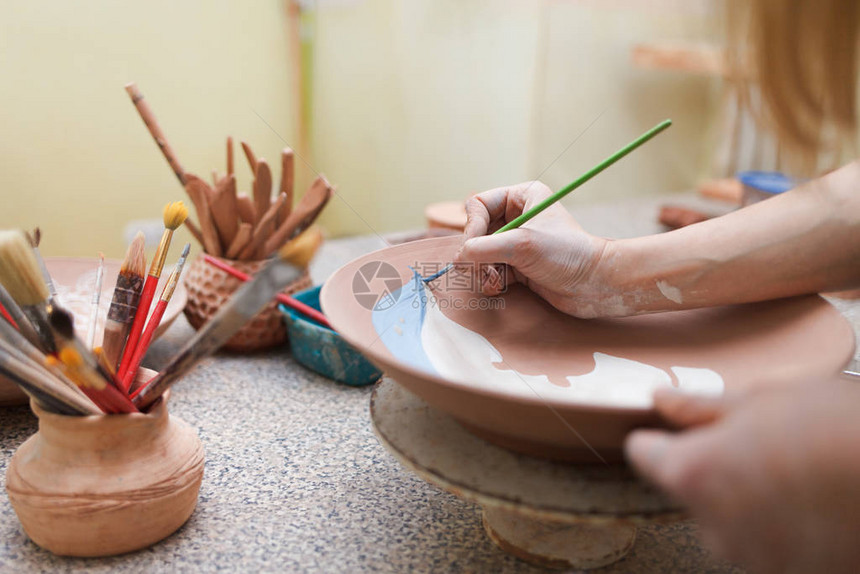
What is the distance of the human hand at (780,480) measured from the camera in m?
0.39

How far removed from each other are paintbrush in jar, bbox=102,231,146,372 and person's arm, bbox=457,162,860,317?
348mm

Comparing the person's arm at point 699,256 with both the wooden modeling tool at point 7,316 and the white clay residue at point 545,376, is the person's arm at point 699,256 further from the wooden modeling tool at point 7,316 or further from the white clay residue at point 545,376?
the wooden modeling tool at point 7,316

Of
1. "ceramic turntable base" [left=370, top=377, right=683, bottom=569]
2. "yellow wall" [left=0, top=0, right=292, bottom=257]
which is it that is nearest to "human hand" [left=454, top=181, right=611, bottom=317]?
"ceramic turntable base" [left=370, top=377, right=683, bottom=569]

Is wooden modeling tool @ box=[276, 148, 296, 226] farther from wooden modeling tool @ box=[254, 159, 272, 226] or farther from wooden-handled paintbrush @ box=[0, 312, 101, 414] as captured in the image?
wooden-handled paintbrush @ box=[0, 312, 101, 414]

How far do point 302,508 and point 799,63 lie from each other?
620 mm

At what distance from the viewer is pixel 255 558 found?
0.62m

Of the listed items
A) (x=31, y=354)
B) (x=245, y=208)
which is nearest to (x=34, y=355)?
(x=31, y=354)

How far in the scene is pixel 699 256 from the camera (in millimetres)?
749

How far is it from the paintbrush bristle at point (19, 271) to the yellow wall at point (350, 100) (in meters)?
1.20

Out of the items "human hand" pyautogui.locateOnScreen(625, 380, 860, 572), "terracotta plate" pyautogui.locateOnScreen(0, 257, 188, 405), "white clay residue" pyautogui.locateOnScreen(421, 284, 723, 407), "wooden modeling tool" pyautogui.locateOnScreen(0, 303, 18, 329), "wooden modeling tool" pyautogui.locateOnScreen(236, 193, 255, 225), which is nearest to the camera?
"human hand" pyautogui.locateOnScreen(625, 380, 860, 572)

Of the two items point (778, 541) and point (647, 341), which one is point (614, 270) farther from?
point (778, 541)

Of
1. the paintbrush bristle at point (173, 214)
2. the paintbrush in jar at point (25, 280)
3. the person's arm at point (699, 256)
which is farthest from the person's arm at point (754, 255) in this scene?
the paintbrush in jar at point (25, 280)

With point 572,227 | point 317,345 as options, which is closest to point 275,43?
point 317,345

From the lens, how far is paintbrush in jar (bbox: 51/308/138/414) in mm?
486
